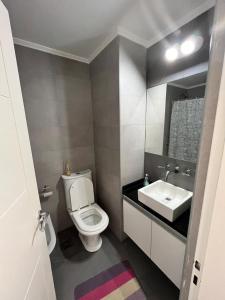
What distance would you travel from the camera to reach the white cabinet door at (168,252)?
1.12 metres

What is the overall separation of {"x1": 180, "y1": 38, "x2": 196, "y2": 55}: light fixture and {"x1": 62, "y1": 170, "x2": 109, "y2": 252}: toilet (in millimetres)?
1741

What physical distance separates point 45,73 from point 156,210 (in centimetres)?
190

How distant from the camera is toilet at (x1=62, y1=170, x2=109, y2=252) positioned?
5.77 ft

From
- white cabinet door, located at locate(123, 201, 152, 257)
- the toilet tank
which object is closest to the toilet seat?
the toilet tank

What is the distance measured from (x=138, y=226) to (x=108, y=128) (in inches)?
45.6

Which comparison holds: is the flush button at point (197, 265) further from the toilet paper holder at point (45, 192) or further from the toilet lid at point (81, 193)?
the toilet paper holder at point (45, 192)

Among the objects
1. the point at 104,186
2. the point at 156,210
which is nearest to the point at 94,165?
the point at 104,186

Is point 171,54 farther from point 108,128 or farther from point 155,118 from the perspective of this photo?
point 108,128

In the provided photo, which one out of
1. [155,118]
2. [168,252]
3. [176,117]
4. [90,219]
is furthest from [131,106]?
[90,219]

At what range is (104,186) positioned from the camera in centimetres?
203

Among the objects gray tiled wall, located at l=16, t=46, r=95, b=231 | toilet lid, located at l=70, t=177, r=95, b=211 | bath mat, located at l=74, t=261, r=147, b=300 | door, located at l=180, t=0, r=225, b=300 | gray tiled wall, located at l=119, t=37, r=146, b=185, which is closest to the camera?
door, located at l=180, t=0, r=225, b=300

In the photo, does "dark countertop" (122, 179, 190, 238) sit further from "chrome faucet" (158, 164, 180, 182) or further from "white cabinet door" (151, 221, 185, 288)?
"chrome faucet" (158, 164, 180, 182)

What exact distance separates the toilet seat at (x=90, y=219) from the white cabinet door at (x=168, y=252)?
1.99 feet

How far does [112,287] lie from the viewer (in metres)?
1.38
